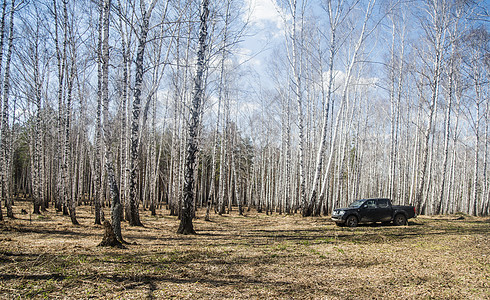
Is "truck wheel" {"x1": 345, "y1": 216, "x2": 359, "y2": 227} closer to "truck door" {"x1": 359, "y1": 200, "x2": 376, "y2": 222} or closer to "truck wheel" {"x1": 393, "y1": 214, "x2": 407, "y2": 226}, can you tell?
"truck door" {"x1": 359, "y1": 200, "x2": 376, "y2": 222}

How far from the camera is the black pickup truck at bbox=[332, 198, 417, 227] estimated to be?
11.8 m

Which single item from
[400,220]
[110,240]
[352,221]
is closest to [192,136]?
[110,240]

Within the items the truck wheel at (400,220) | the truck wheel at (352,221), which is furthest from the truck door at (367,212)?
→ the truck wheel at (400,220)

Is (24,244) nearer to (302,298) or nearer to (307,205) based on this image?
(302,298)

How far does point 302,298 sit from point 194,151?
19.8ft

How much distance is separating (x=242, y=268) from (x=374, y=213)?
8753 mm

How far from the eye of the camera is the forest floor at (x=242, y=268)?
13.8 feet

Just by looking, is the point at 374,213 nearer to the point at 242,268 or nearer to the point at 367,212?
the point at 367,212

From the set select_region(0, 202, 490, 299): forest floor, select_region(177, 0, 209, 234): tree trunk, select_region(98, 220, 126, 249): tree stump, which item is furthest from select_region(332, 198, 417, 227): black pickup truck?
select_region(98, 220, 126, 249): tree stump

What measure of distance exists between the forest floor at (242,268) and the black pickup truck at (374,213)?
10.8ft

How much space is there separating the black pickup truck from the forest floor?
330 cm

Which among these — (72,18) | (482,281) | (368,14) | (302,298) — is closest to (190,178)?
(302,298)

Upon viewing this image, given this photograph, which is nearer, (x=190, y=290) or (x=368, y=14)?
(x=190, y=290)

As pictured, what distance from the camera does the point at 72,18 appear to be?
12.4 metres
